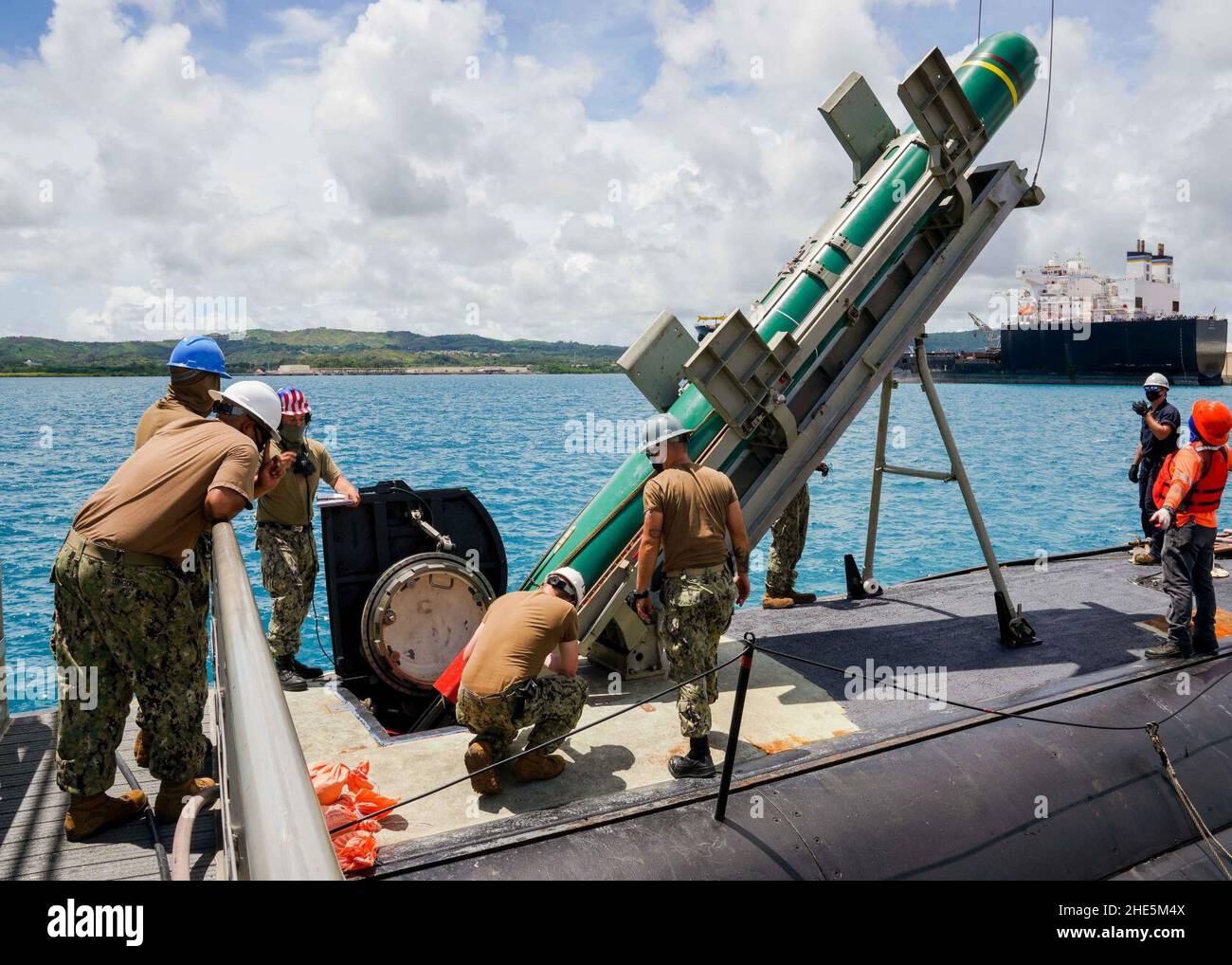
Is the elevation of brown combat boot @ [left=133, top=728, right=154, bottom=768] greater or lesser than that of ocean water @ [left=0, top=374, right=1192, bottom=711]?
lesser

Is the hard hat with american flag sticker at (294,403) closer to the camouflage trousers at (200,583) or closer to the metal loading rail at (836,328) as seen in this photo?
the metal loading rail at (836,328)

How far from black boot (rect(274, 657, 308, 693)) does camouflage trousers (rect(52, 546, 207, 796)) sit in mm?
2776

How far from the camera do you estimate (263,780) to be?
151 centimetres

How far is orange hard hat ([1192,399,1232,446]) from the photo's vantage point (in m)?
7.37

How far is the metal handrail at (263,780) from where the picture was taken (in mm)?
1352

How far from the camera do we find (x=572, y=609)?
5660 millimetres

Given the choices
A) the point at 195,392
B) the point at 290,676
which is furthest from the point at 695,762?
the point at 195,392

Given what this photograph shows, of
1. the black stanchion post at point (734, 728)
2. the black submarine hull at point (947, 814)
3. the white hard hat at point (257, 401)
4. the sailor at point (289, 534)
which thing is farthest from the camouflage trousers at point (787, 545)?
the white hard hat at point (257, 401)

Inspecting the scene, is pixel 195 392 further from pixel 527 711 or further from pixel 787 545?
pixel 787 545

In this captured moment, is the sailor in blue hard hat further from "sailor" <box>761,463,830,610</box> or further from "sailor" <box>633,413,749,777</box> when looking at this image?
"sailor" <box>761,463,830,610</box>

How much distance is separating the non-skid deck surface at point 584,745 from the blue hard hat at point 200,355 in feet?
7.75

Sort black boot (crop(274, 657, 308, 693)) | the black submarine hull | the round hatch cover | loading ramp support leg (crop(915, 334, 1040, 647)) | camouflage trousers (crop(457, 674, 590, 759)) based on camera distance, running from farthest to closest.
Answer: loading ramp support leg (crop(915, 334, 1040, 647)), black boot (crop(274, 657, 308, 693)), the round hatch cover, camouflage trousers (crop(457, 674, 590, 759)), the black submarine hull

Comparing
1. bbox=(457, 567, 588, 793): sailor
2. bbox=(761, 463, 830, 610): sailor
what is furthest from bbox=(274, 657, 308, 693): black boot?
bbox=(761, 463, 830, 610): sailor

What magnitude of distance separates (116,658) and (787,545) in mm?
6841
